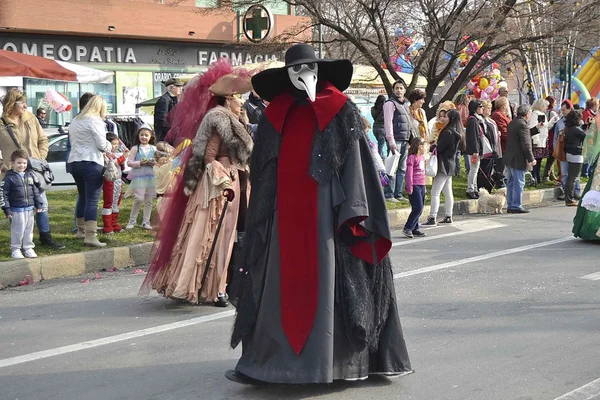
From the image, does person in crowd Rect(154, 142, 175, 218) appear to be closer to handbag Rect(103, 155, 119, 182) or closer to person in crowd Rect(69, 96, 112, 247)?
handbag Rect(103, 155, 119, 182)

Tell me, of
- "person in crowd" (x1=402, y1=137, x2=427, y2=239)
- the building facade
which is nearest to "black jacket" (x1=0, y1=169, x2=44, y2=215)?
"person in crowd" (x1=402, y1=137, x2=427, y2=239)

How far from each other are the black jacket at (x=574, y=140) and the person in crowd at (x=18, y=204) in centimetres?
912

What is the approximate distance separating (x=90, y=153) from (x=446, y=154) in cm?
489

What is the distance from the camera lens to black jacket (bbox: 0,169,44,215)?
9914mm

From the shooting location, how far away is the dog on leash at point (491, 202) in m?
14.8

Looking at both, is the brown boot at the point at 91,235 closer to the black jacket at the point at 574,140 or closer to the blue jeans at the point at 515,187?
the blue jeans at the point at 515,187

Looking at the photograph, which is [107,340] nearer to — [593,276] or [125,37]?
[593,276]

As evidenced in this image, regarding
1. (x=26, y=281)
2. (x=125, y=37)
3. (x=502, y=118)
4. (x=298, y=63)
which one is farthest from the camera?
(x=125, y=37)

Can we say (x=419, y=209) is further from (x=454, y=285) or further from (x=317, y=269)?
(x=317, y=269)

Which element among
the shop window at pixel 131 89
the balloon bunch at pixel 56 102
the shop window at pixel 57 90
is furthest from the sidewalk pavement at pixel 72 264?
the shop window at pixel 131 89

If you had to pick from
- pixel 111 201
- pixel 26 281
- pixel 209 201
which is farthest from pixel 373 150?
pixel 111 201


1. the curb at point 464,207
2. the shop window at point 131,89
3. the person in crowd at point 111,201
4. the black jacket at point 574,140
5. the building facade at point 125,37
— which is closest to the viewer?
the person in crowd at point 111,201

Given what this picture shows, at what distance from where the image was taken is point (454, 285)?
338 inches

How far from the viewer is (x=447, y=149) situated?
511 inches
